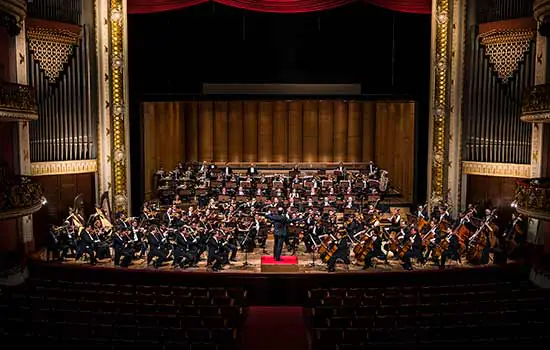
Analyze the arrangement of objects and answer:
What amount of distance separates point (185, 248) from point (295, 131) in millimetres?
10160

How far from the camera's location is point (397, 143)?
2027cm

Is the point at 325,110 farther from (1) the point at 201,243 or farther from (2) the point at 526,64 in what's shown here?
(1) the point at 201,243

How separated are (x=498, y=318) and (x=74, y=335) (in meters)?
5.71

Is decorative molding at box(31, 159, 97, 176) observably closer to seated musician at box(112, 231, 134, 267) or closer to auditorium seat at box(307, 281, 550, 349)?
seated musician at box(112, 231, 134, 267)

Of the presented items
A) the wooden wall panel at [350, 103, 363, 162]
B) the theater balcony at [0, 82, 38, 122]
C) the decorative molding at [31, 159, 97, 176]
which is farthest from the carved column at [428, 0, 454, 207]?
the theater balcony at [0, 82, 38, 122]

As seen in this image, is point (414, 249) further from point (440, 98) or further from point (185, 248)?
point (440, 98)

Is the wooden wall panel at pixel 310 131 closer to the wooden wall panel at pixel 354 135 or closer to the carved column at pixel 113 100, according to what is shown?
the wooden wall panel at pixel 354 135

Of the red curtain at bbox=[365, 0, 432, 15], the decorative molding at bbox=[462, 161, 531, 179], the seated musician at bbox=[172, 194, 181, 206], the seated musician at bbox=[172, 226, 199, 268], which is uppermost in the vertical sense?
the red curtain at bbox=[365, 0, 432, 15]

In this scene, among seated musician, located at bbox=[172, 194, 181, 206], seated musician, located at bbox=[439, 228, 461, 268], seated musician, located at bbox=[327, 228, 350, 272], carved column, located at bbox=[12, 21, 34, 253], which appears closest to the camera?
seated musician, located at bbox=[327, 228, 350, 272]

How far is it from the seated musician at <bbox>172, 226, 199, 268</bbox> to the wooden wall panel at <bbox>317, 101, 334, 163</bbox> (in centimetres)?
1005

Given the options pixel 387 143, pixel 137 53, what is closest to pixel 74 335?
pixel 137 53

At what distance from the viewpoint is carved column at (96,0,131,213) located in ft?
52.4

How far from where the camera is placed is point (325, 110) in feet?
71.0

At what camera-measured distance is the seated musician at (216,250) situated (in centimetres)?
1223
